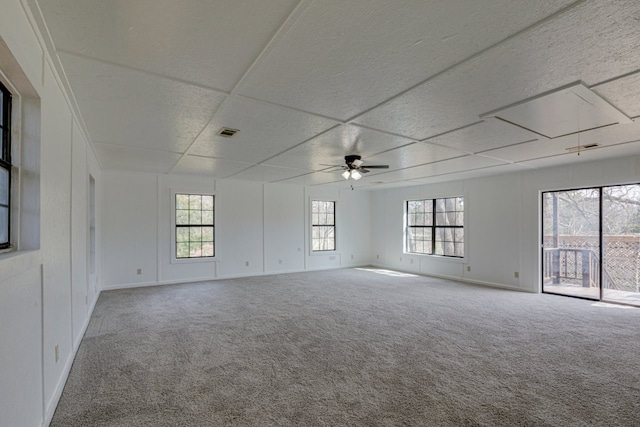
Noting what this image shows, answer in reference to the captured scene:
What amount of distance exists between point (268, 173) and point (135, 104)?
3.66 meters

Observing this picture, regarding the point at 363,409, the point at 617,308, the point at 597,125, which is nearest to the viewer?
the point at 363,409

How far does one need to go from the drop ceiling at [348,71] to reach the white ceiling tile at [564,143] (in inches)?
1.6

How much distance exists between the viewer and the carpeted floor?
2.15 meters

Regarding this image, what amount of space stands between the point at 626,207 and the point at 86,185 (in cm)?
796

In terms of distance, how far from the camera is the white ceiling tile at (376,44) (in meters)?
1.49

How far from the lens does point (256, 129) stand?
3.37 m

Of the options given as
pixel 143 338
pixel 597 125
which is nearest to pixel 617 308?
pixel 597 125

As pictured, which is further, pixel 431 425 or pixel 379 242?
pixel 379 242

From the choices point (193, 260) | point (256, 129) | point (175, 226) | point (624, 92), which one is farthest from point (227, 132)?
point (193, 260)

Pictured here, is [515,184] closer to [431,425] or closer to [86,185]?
[431,425]

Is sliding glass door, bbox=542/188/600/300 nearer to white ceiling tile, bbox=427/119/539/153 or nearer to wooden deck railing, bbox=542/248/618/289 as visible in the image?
wooden deck railing, bbox=542/248/618/289

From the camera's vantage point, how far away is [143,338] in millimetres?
3496

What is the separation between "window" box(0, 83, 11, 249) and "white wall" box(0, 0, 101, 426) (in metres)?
0.05

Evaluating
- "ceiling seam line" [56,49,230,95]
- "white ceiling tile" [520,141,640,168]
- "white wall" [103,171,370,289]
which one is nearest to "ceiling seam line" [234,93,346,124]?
"ceiling seam line" [56,49,230,95]
